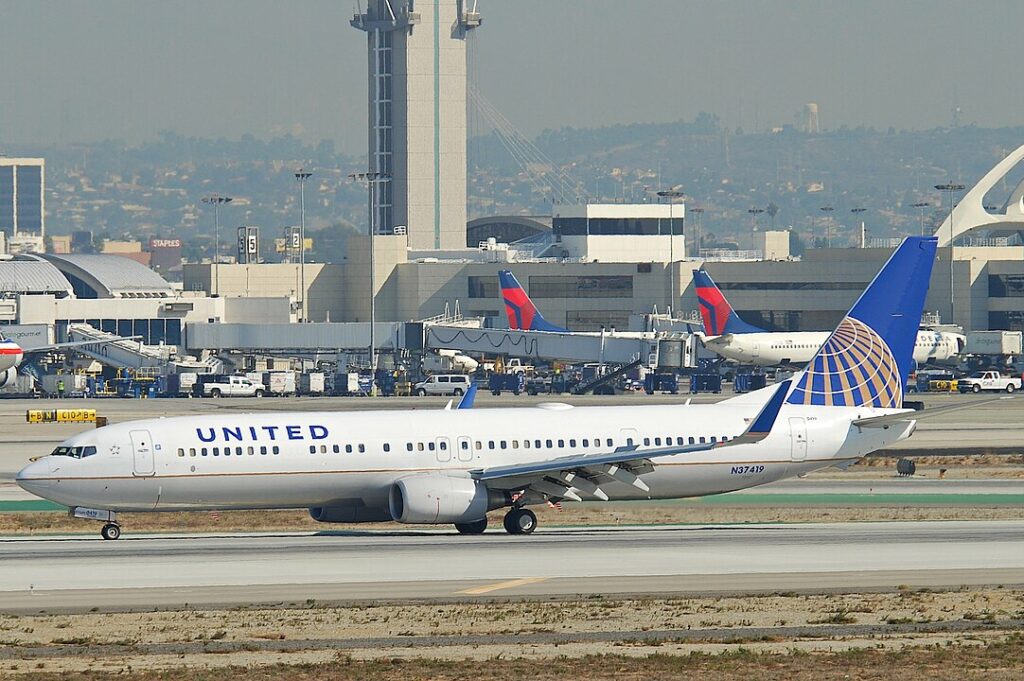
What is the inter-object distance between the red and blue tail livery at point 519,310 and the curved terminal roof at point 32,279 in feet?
156

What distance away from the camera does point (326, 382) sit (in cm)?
14250

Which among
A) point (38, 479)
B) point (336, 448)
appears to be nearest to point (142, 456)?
point (38, 479)

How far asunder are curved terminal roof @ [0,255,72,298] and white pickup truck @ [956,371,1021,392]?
92689 millimetres

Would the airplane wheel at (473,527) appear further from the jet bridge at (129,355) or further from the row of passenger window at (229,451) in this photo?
the jet bridge at (129,355)

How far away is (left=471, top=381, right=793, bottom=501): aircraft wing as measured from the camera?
48.9 meters

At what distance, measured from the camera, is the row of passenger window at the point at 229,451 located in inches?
1911

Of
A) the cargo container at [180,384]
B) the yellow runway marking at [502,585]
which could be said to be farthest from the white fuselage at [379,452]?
the cargo container at [180,384]

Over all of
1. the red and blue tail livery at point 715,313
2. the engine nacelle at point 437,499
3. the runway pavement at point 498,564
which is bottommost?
the runway pavement at point 498,564

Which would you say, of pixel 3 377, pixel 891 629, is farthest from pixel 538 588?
pixel 3 377

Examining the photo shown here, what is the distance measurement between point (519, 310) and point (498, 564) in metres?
124

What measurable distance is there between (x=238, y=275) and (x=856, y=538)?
518 ft

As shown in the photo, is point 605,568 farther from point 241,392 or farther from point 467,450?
point 241,392

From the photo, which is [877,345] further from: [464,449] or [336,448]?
[336,448]

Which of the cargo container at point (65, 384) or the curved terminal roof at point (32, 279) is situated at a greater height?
the curved terminal roof at point (32, 279)
